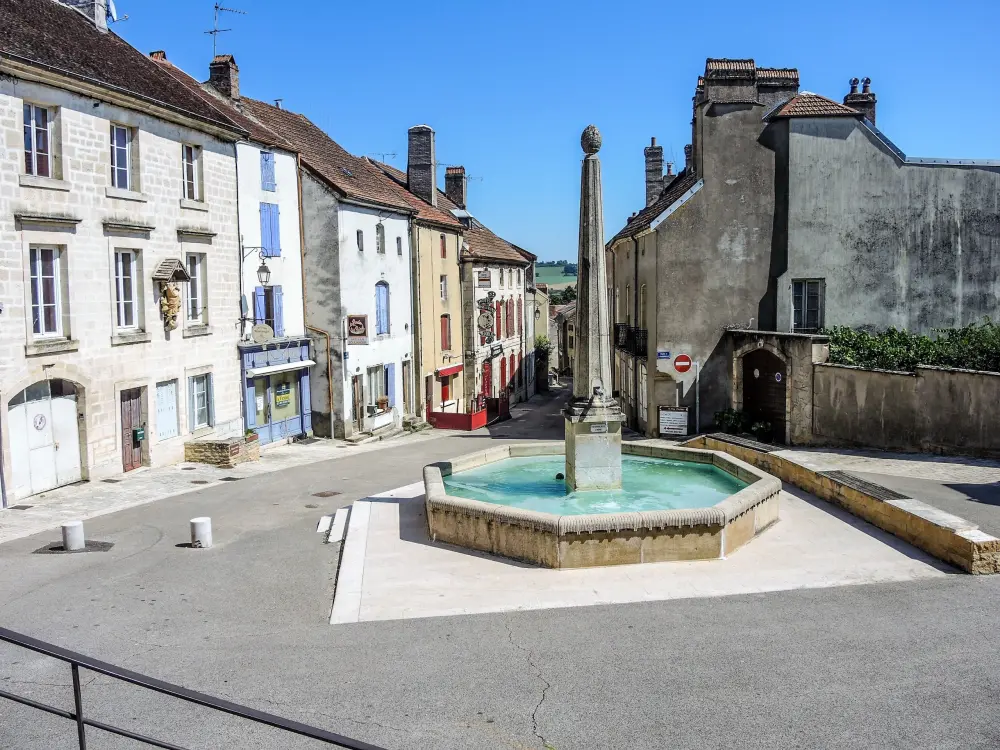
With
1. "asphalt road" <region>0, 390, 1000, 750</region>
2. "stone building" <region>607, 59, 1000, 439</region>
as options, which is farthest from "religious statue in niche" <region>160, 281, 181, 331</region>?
"stone building" <region>607, 59, 1000, 439</region>

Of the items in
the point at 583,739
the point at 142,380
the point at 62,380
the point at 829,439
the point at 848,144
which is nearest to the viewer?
the point at 583,739

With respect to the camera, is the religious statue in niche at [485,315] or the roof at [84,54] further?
the religious statue in niche at [485,315]

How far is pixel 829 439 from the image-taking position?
71.2 ft

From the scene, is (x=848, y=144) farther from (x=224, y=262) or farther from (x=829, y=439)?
(x=224, y=262)

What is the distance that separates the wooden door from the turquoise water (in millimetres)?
7737

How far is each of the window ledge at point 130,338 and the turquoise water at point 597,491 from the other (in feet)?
25.8

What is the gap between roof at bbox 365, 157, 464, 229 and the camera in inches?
1309

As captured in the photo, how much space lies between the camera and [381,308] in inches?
1156

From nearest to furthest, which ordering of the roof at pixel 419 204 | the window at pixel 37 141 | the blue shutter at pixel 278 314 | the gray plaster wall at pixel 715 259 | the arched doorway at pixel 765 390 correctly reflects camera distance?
1. the window at pixel 37 141
2. the arched doorway at pixel 765 390
3. the gray plaster wall at pixel 715 259
4. the blue shutter at pixel 278 314
5. the roof at pixel 419 204

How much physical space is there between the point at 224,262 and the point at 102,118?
5.10 meters

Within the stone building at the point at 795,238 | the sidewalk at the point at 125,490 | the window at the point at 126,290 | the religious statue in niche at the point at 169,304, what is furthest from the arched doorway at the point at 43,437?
the stone building at the point at 795,238

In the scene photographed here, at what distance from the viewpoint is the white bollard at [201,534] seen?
12766 mm

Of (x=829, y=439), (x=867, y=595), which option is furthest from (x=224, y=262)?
(x=867, y=595)

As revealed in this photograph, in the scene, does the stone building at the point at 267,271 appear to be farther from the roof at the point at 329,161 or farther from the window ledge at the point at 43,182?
the window ledge at the point at 43,182
